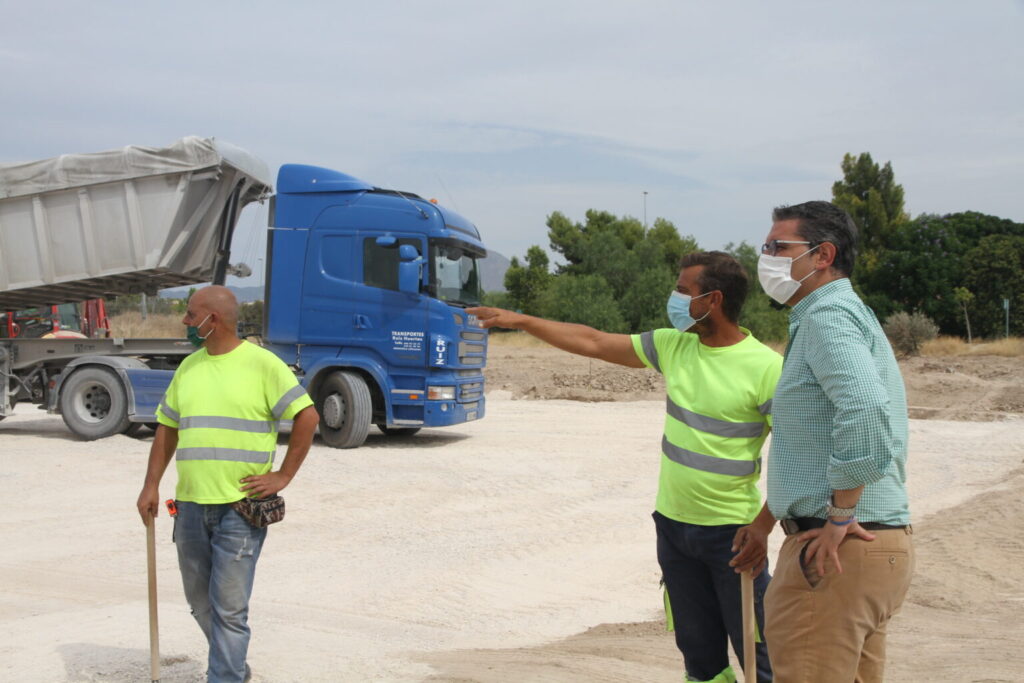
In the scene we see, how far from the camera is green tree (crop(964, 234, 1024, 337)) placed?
4456cm

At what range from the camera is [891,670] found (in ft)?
16.5

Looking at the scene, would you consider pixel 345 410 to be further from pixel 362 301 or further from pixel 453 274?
pixel 453 274

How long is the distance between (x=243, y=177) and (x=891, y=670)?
11.3 m

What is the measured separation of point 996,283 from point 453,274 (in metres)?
39.3

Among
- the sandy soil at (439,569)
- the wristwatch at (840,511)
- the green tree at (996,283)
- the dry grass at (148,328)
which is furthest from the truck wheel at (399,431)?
the green tree at (996,283)

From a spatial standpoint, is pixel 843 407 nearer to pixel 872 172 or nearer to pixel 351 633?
pixel 351 633

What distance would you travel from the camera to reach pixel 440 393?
43.6 ft

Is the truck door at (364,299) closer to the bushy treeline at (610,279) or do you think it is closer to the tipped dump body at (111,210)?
the tipped dump body at (111,210)

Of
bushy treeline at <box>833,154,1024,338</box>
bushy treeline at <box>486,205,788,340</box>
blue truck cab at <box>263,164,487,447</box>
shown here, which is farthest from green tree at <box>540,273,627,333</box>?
blue truck cab at <box>263,164,487,447</box>

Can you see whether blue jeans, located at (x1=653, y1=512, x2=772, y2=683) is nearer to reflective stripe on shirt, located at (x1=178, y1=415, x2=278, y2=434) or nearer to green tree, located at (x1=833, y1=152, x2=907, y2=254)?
reflective stripe on shirt, located at (x1=178, y1=415, x2=278, y2=434)

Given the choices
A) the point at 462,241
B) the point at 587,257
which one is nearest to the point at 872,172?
the point at 587,257

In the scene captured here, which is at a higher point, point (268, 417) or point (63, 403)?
point (268, 417)

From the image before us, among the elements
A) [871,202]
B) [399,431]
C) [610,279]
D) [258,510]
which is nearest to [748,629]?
[258,510]

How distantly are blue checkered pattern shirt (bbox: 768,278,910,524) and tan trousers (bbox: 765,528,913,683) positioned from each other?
10cm
